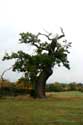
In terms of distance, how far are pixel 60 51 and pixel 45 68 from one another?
8.05ft

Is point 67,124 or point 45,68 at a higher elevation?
point 45,68

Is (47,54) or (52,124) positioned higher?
(47,54)

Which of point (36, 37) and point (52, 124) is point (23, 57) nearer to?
point (36, 37)

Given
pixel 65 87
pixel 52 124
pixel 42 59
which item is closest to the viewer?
pixel 52 124

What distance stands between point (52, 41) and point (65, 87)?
1041 inches

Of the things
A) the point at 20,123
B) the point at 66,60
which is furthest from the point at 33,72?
the point at 20,123

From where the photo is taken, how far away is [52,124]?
17.2 meters

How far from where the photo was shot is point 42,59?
143ft

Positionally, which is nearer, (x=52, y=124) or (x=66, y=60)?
(x=52, y=124)

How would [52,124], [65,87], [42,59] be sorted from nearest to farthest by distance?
[52,124] → [42,59] → [65,87]

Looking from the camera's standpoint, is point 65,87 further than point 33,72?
Yes

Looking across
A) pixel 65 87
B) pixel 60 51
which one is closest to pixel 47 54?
pixel 60 51

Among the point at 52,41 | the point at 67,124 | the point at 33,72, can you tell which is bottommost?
the point at 67,124

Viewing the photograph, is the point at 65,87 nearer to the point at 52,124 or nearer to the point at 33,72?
the point at 33,72
